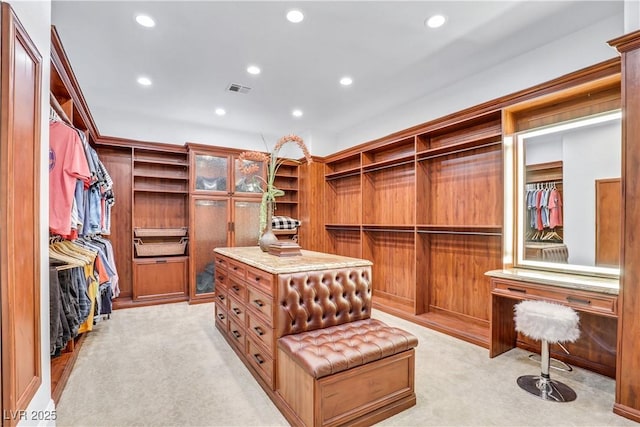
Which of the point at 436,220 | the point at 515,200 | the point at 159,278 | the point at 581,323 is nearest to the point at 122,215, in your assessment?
the point at 159,278

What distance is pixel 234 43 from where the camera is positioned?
2824mm

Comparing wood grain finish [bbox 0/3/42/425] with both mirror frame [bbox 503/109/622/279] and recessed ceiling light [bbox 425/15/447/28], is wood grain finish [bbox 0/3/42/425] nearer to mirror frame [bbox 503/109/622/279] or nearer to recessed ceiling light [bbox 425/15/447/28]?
recessed ceiling light [bbox 425/15/447/28]

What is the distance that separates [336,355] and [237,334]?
146 centimetres

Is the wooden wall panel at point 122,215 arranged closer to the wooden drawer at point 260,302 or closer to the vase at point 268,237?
the vase at point 268,237

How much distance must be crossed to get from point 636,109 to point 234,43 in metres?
3.11

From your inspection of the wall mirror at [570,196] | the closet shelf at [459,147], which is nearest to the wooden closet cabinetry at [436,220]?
the closet shelf at [459,147]

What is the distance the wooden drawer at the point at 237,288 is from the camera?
268cm

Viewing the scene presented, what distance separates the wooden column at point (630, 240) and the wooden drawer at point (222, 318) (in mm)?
3195

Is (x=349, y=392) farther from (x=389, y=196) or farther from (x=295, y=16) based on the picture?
(x=389, y=196)

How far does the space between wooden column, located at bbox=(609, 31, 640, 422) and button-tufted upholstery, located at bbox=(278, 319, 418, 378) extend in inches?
54.3

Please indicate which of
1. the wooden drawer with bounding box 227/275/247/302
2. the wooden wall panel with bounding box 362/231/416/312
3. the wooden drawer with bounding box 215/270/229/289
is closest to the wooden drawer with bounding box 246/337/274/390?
the wooden drawer with bounding box 227/275/247/302

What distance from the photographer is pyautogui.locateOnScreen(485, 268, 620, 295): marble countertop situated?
218 cm

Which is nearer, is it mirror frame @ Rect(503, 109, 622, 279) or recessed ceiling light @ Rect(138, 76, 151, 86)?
mirror frame @ Rect(503, 109, 622, 279)

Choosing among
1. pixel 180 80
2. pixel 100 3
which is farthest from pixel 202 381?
pixel 180 80
